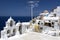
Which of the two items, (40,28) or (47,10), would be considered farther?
(47,10)

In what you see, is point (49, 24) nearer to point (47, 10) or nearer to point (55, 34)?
point (55, 34)

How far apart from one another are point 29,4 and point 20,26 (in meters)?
1.66

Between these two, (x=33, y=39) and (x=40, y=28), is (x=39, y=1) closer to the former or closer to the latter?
(x=40, y=28)

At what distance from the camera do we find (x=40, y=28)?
18.9ft

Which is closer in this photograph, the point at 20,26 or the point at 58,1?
the point at 20,26

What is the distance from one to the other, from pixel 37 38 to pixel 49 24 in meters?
2.72

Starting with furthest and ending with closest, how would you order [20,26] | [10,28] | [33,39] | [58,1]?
[58,1], [20,26], [10,28], [33,39]

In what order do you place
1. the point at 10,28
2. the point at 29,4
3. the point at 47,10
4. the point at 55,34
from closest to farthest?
the point at 55,34 < the point at 10,28 < the point at 29,4 < the point at 47,10

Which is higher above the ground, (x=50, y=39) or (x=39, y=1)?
(x=39, y=1)

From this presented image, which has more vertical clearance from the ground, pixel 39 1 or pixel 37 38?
pixel 39 1

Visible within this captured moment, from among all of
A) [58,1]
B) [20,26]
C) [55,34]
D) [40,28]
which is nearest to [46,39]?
[55,34]

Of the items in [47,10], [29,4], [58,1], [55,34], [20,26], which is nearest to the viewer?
[55,34]

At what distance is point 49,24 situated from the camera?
643 cm


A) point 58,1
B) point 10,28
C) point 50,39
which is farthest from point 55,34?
point 58,1
